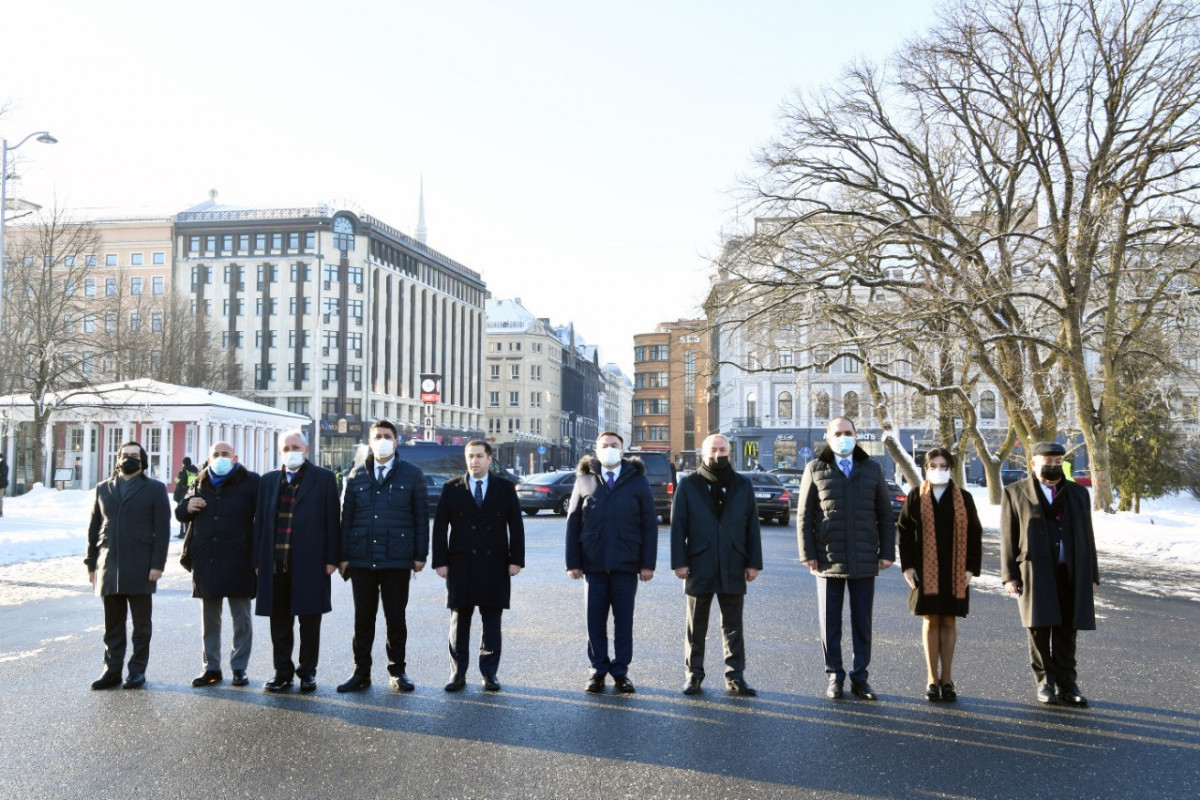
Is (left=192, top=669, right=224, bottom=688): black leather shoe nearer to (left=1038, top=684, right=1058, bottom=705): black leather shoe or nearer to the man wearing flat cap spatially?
the man wearing flat cap

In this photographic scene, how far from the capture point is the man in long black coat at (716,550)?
7.75m

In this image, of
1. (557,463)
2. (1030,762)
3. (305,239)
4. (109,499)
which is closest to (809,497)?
(1030,762)

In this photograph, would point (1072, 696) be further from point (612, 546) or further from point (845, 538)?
point (612, 546)

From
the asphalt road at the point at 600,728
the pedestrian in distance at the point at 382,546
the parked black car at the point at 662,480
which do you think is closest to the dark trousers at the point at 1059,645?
the asphalt road at the point at 600,728

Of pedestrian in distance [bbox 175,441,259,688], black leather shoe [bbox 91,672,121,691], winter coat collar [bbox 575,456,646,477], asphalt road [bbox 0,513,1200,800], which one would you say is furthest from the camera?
winter coat collar [bbox 575,456,646,477]

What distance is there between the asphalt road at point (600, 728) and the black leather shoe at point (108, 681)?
0.61 feet

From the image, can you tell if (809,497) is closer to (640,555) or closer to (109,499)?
(640,555)

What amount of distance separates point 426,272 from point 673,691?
3996 inches

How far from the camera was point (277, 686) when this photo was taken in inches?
300

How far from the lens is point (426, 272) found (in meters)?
107

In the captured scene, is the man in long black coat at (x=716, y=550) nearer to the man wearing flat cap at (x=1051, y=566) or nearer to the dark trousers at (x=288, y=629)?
the man wearing flat cap at (x=1051, y=566)

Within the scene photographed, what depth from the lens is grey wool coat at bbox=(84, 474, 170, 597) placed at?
7.95m

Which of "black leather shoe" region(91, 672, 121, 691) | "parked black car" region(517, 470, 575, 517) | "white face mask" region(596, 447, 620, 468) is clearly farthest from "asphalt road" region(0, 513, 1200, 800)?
"parked black car" region(517, 470, 575, 517)

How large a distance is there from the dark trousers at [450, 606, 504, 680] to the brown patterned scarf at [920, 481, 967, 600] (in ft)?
9.84
